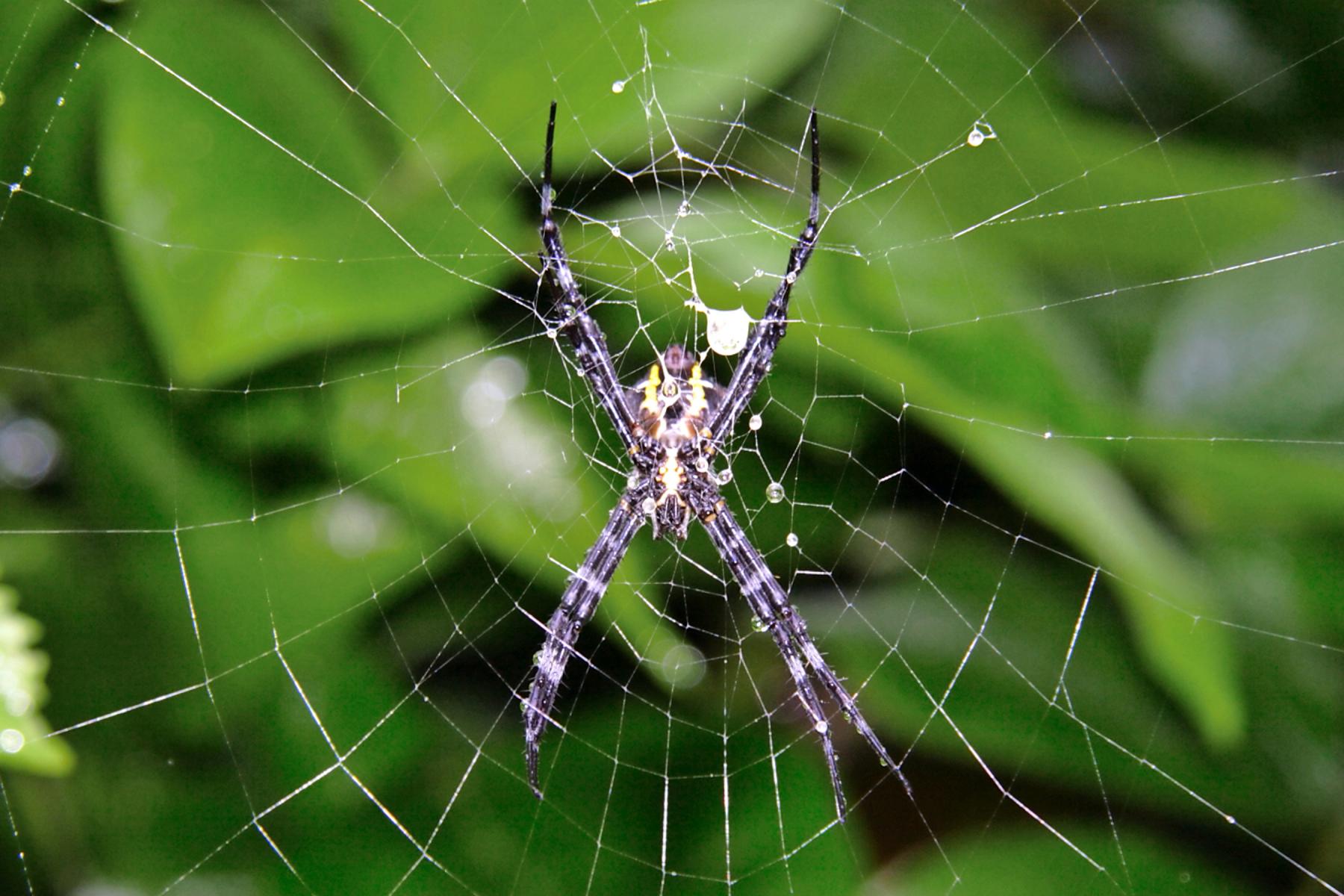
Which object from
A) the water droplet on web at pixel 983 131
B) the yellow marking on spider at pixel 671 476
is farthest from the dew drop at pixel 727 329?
the water droplet on web at pixel 983 131

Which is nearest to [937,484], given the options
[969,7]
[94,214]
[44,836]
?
[969,7]

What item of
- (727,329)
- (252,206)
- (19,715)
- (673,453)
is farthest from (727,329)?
(19,715)

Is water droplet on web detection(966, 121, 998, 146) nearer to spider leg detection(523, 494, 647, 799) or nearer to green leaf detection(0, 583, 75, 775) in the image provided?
spider leg detection(523, 494, 647, 799)

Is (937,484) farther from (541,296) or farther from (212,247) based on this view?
(212,247)

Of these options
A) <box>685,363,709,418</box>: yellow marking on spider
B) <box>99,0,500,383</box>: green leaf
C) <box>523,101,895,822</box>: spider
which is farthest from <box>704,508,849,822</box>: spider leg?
<box>99,0,500,383</box>: green leaf

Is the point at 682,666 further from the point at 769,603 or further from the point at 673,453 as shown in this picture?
the point at 673,453

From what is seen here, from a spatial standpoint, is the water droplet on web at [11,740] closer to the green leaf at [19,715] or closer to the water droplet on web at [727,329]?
the green leaf at [19,715]
